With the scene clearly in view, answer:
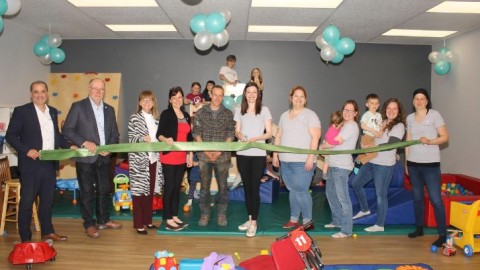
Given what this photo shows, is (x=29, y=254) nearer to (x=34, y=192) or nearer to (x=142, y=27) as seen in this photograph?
(x=34, y=192)

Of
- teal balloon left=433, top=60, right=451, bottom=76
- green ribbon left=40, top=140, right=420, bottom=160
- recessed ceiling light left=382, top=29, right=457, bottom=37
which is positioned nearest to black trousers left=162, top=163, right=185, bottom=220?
green ribbon left=40, top=140, right=420, bottom=160

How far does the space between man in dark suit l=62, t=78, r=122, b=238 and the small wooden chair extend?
82 cm

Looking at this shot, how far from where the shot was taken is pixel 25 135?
4184mm

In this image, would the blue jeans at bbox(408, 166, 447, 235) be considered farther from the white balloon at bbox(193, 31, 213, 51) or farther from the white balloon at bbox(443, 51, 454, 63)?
the white balloon at bbox(443, 51, 454, 63)

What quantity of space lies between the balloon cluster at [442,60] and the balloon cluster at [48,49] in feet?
24.4

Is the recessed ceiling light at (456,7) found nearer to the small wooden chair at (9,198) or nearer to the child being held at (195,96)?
the child being held at (195,96)

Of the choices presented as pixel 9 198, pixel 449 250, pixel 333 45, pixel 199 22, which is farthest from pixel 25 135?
pixel 333 45

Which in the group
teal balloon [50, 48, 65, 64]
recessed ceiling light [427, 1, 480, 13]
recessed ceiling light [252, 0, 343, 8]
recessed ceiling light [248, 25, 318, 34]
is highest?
recessed ceiling light [248, 25, 318, 34]

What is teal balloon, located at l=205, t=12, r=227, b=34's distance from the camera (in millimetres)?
Answer: 5727

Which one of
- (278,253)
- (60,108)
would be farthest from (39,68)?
(278,253)

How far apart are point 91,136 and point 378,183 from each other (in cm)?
338

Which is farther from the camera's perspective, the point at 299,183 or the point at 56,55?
the point at 56,55

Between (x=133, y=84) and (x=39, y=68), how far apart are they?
6.26ft

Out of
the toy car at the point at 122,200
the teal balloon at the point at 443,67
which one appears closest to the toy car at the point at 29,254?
the toy car at the point at 122,200
